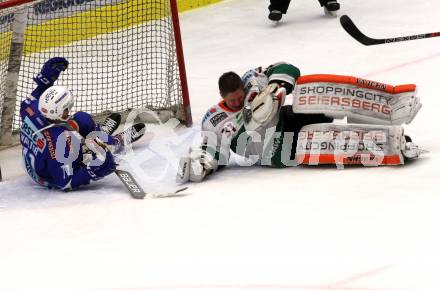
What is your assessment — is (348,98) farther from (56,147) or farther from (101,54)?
(101,54)

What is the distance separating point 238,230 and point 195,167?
0.74 meters

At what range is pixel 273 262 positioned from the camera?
354 cm

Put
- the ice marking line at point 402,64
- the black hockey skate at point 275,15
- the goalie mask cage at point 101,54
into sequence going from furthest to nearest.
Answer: the black hockey skate at point 275,15 → the ice marking line at point 402,64 → the goalie mask cage at point 101,54

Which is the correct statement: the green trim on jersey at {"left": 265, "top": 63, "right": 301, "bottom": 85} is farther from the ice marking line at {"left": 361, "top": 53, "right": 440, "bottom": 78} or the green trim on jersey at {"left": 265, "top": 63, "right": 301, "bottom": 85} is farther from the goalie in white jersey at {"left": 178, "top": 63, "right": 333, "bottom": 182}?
the ice marking line at {"left": 361, "top": 53, "right": 440, "bottom": 78}

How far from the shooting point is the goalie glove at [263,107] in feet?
14.9

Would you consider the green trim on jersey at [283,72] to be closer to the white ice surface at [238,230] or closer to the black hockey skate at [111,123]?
the white ice surface at [238,230]

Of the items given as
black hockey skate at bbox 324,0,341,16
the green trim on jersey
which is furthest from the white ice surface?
black hockey skate at bbox 324,0,341,16

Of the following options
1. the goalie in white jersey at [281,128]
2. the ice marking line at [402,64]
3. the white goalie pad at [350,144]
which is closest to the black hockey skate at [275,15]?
the ice marking line at [402,64]

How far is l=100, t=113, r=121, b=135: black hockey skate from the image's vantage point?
5289 mm

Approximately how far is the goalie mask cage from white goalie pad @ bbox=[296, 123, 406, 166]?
3.76ft

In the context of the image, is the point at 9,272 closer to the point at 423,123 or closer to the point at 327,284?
the point at 327,284

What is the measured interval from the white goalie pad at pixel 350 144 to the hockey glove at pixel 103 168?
0.81 meters

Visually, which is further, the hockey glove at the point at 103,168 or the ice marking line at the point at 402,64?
the ice marking line at the point at 402,64

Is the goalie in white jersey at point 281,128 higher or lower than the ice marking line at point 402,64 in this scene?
lower
